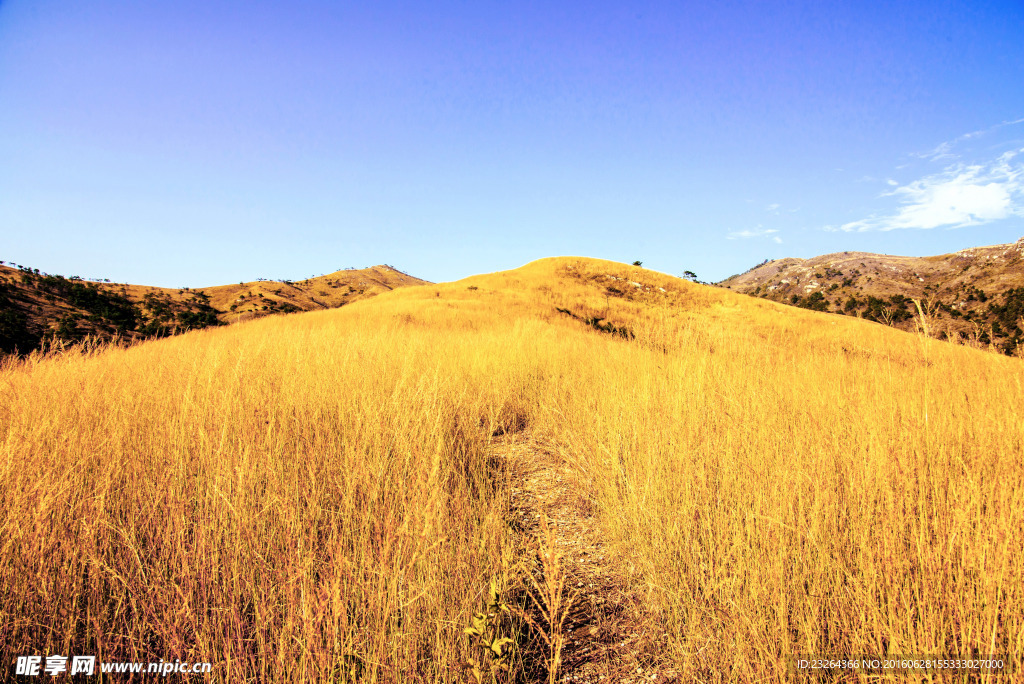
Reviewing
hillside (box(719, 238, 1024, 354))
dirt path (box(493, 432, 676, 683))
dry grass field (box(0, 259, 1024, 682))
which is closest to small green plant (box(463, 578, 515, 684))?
dry grass field (box(0, 259, 1024, 682))

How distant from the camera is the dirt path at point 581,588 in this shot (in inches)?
60.7

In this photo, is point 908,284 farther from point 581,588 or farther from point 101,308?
point 101,308

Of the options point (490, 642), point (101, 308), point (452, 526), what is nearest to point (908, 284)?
point (452, 526)

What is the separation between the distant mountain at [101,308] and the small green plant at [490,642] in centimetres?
547

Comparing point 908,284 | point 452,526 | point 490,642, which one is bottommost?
point 490,642

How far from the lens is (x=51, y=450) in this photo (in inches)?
89.2

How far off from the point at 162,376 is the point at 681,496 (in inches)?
188

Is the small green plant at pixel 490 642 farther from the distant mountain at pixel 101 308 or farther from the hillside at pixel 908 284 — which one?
the hillside at pixel 908 284

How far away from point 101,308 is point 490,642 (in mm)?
28363

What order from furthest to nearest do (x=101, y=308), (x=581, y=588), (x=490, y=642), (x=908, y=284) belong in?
(x=908, y=284) < (x=101, y=308) < (x=581, y=588) < (x=490, y=642)

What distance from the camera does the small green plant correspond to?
1393 millimetres

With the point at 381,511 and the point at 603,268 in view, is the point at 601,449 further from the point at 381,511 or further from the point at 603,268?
the point at 603,268

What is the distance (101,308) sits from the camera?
784 inches

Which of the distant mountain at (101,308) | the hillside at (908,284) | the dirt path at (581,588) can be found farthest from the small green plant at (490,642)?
the hillside at (908,284)
